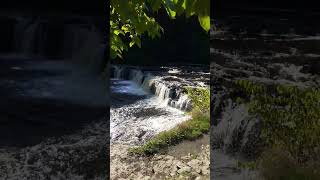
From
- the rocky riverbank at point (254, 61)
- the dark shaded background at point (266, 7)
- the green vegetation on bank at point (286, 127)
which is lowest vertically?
the green vegetation on bank at point (286, 127)

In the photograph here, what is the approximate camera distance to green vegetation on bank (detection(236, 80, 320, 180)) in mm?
2473

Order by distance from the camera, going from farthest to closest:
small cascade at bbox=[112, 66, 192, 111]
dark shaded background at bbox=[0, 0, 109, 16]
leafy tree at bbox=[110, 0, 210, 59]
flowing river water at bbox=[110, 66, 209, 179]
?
small cascade at bbox=[112, 66, 192, 111], flowing river water at bbox=[110, 66, 209, 179], leafy tree at bbox=[110, 0, 210, 59], dark shaded background at bbox=[0, 0, 109, 16]

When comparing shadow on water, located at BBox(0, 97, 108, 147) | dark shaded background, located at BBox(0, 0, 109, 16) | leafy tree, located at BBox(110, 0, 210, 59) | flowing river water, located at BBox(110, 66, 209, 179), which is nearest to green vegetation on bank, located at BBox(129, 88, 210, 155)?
flowing river water, located at BBox(110, 66, 209, 179)

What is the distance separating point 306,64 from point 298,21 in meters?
0.23

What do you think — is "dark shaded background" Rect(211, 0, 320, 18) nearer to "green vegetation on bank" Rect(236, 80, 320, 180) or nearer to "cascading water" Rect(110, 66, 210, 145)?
"green vegetation on bank" Rect(236, 80, 320, 180)

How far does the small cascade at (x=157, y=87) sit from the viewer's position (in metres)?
15.5

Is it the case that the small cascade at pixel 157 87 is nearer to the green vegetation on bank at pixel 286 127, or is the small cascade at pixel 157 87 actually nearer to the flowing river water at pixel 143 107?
the flowing river water at pixel 143 107

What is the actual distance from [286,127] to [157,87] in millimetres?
15236

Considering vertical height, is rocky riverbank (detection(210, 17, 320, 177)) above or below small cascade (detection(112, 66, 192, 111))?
above

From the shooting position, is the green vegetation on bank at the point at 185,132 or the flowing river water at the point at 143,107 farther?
the green vegetation on bank at the point at 185,132

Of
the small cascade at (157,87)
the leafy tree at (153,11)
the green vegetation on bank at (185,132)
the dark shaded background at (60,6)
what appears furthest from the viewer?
the small cascade at (157,87)

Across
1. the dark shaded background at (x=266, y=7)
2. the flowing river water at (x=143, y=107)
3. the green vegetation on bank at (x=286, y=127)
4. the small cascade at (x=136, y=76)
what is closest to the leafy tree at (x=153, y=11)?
the dark shaded background at (x=266, y=7)

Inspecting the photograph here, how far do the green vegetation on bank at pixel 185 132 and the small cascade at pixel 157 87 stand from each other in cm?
49

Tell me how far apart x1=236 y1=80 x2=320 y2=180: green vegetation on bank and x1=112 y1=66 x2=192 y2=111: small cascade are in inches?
483
